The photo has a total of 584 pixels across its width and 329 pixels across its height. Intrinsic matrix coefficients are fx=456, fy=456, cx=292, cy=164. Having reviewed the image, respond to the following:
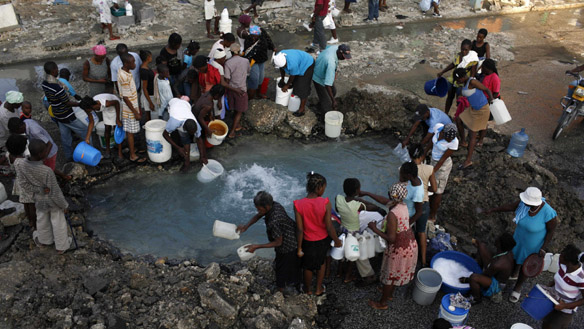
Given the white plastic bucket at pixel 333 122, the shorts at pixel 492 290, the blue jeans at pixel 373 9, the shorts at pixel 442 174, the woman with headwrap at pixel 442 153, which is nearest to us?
the shorts at pixel 492 290

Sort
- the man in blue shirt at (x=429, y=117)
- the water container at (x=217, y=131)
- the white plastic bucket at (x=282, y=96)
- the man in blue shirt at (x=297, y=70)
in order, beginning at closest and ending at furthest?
the man in blue shirt at (x=429, y=117), the water container at (x=217, y=131), the man in blue shirt at (x=297, y=70), the white plastic bucket at (x=282, y=96)

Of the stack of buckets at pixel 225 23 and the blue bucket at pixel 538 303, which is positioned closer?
the blue bucket at pixel 538 303

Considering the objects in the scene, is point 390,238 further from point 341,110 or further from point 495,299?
point 341,110

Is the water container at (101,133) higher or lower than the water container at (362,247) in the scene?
higher

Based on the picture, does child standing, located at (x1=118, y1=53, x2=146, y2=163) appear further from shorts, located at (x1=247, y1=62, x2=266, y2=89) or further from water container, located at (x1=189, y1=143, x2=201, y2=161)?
shorts, located at (x1=247, y1=62, x2=266, y2=89)

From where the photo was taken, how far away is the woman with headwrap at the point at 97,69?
6504 mm

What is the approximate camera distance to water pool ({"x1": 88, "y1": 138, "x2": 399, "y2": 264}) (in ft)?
18.4

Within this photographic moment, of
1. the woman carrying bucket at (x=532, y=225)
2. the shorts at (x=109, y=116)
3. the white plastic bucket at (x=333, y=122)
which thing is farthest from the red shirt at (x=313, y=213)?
the shorts at (x=109, y=116)

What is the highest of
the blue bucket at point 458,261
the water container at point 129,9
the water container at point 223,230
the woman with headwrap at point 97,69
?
the water container at point 129,9

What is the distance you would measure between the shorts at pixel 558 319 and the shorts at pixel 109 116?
18.6 feet

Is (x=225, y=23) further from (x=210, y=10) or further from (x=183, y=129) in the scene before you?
(x=183, y=129)

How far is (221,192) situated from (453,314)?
343 centimetres

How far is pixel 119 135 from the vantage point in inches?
256

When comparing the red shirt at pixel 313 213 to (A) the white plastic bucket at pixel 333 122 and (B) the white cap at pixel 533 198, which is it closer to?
Answer: (B) the white cap at pixel 533 198
